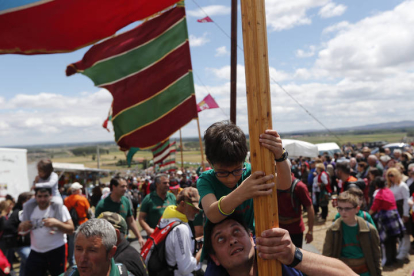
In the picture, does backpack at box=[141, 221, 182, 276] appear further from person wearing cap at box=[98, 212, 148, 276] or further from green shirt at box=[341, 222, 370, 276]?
green shirt at box=[341, 222, 370, 276]

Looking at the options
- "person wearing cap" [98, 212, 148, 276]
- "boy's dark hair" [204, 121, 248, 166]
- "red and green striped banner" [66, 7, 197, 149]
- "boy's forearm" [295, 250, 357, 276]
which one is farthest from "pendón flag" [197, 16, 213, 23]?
"boy's forearm" [295, 250, 357, 276]

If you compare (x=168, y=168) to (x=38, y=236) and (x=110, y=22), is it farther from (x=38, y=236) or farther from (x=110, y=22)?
(x=110, y=22)

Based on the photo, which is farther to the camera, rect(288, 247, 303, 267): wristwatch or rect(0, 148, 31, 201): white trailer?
rect(0, 148, 31, 201): white trailer

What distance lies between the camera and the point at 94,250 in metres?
2.44

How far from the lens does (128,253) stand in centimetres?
305

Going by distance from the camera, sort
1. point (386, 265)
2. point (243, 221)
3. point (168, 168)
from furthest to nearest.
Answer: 1. point (168, 168)
2. point (386, 265)
3. point (243, 221)

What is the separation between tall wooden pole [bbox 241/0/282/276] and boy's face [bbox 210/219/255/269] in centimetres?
33

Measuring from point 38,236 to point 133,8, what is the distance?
3.56 metres

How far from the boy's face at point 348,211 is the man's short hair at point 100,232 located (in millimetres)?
2734

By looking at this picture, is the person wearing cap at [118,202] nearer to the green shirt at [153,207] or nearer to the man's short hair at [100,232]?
the green shirt at [153,207]

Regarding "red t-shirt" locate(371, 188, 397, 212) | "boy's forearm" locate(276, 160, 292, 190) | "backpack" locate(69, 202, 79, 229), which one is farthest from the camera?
"backpack" locate(69, 202, 79, 229)

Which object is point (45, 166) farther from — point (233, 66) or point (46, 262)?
point (233, 66)

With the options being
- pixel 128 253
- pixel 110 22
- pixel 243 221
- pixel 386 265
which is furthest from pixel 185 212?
pixel 386 265

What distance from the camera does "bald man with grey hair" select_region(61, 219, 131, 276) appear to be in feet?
7.88
